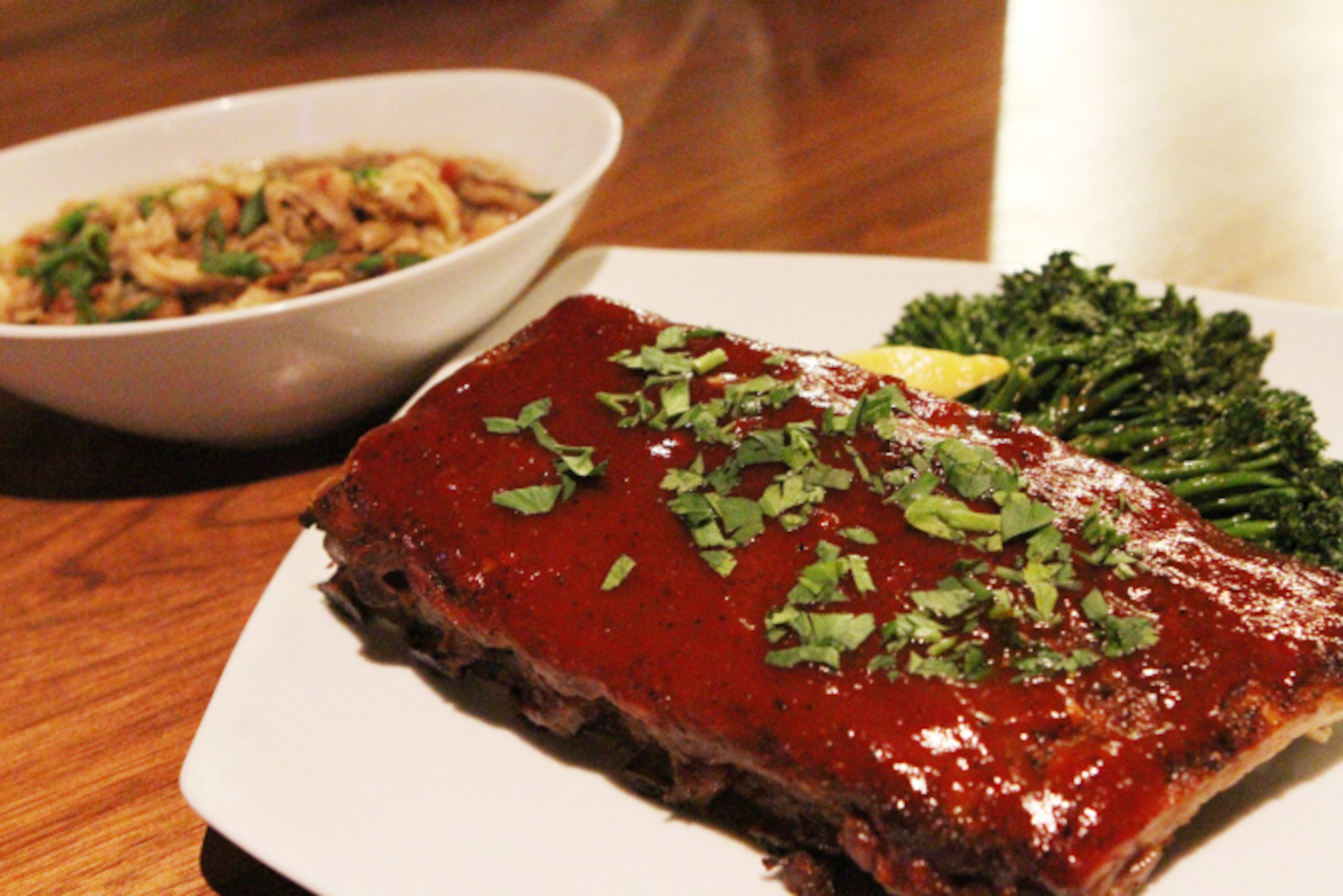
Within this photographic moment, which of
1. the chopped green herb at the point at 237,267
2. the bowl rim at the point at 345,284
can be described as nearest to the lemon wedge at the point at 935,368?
the bowl rim at the point at 345,284

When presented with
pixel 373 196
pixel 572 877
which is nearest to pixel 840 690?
pixel 572 877

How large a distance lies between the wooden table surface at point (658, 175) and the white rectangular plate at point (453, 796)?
0.19 meters

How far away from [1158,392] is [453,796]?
202 cm

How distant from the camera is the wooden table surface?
253 cm

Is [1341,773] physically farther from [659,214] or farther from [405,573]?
[659,214]

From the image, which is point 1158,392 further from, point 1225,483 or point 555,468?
point 555,468

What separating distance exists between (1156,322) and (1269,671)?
4.78 feet

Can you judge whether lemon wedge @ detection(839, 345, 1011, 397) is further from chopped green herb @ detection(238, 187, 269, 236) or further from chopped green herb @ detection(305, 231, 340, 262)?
chopped green herb @ detection(238, 187, 269, 236)

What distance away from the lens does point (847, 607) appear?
6.20 ft

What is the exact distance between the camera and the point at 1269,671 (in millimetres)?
1763

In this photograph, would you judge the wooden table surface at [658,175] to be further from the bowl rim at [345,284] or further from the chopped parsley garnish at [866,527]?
the chopped parsley garnish at [866,527]

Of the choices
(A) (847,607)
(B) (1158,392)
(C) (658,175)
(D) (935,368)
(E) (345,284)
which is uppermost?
(E) (345,284)

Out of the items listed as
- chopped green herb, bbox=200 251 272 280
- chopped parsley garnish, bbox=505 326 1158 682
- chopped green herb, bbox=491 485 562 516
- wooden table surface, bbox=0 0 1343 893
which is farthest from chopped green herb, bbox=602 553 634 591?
chopped green herb, bbox=200 251 272 280

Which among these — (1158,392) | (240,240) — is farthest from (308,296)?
(1158,392)
